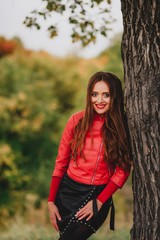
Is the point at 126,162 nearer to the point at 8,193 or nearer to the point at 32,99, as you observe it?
the point at 8,193

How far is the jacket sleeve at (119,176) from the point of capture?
9.48 ft

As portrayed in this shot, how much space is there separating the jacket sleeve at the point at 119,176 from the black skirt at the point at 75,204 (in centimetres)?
12

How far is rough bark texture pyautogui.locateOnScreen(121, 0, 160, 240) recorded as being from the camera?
279 cm

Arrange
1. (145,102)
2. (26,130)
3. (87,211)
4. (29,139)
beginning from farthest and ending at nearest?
(29,139)
(26,130)
(87,211)
(145,102)

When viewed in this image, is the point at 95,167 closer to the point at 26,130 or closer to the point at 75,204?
the point at 75,204

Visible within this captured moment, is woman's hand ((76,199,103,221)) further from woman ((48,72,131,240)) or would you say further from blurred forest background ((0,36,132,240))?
blurred forest background ((0,36,132,240))

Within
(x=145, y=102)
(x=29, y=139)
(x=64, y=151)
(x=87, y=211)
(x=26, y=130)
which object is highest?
(x=26, y=130)

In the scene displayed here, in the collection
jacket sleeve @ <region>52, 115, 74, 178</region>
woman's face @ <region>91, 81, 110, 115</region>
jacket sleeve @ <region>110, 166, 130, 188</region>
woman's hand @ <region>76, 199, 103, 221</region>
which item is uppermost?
woman's face @ <region>91, 81, 110, 115</region>

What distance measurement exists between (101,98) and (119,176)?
54 cm

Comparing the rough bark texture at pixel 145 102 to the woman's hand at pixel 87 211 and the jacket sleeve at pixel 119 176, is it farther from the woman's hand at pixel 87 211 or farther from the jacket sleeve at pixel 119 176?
the woman's hand at pixel 87 211

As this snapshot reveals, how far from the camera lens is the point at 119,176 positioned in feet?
9.50

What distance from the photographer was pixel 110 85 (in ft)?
9.89

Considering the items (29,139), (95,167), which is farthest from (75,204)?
(29,139)

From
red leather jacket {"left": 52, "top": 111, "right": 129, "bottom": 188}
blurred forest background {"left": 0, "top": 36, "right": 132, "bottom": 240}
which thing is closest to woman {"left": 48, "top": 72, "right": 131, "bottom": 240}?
red leather jacket {"left": 52, "top": 111, "right": 129, "bottom": 188}
